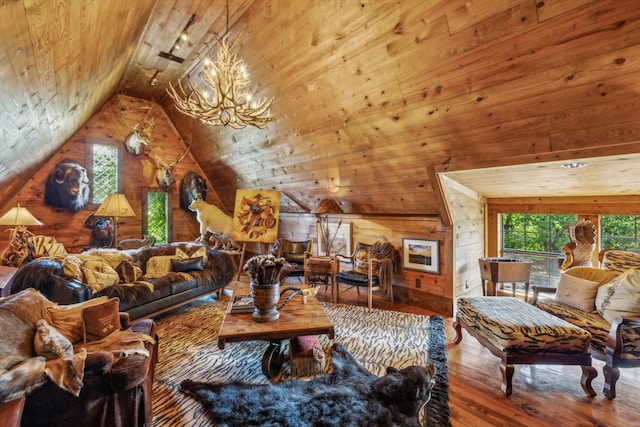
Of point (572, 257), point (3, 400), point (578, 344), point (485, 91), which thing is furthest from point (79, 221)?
point (572, 257)

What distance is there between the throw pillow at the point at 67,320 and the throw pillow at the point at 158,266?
2012 millimetres

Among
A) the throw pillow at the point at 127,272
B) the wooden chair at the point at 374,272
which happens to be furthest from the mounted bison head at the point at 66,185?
the wooden chair at the point at 374,272

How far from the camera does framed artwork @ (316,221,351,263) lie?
5.36 metres

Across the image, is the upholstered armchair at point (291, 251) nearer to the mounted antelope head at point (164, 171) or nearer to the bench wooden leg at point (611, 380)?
the mounted antelope head at point (164, 171)

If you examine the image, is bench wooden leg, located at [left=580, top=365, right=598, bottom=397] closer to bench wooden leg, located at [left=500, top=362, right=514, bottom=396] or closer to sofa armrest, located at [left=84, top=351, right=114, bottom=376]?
bench wooden leg, located at [left=500, top=362, right=514, bottom=396]

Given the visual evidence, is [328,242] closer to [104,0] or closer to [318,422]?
[318,422]

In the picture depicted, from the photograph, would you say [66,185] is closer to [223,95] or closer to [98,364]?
[223,95]

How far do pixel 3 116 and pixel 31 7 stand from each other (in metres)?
1.29

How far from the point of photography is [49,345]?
1.60 m

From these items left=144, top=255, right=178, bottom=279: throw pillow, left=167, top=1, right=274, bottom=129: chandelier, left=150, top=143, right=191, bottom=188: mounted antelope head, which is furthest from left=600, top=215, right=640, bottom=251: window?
left=150, top=143, right=191, bottom=188: mounted antelope head

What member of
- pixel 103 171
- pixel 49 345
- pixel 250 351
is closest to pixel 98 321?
pixel 49 345

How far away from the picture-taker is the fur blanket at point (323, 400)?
1.89 metres

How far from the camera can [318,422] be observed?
1.87 metres

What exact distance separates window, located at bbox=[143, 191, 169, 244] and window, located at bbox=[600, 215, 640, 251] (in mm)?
7655
